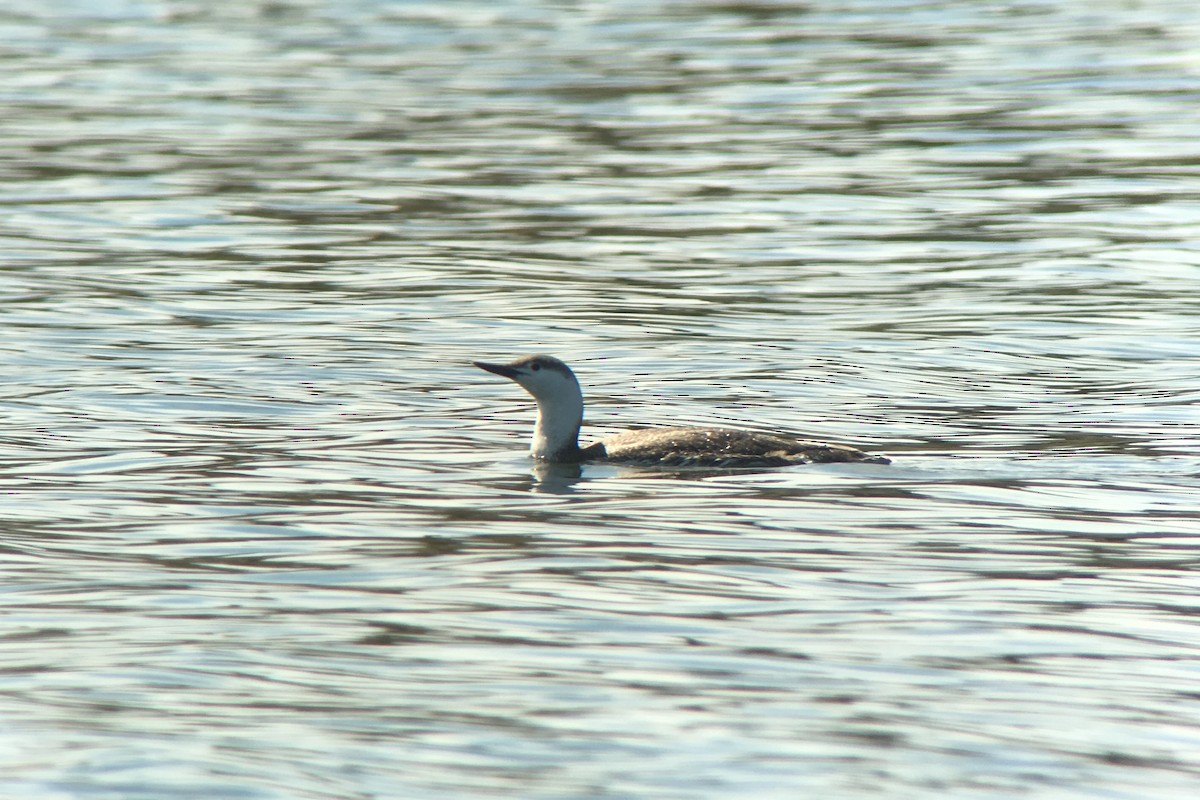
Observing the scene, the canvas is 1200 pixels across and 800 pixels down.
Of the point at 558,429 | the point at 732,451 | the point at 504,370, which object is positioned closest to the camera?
the point at 732,451

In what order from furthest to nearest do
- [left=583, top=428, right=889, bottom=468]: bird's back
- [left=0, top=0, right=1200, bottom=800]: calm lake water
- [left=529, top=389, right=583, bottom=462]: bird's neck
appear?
[left=529, top=389, right=583, bottom=462]: bird's neck < [left=583, top=428, right=889, bottom=468]: bird's back < [left=0, top=0, right=1200, bottom=800]: calm lake water

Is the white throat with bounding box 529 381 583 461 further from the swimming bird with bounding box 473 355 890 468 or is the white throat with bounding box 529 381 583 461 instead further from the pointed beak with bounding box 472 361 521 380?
the pointed beak with bounding box 472 361 521 380

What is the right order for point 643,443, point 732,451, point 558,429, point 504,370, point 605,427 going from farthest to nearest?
point 605,427 < point 504,370 < point 558,429 < point 643,443 < point 732,451

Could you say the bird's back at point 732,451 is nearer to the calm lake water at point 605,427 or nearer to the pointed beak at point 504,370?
the calm lake water at point 605,427

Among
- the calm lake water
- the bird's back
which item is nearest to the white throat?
the calm lake water

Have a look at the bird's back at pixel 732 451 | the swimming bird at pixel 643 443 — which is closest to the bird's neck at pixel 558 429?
the swimming bird at pixel 643 443

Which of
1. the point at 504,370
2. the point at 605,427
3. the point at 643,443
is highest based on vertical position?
the point at 504,370

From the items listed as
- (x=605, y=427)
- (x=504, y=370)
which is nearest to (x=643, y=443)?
(x=504, y=370)

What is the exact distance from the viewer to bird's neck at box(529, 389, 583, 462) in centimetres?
1397

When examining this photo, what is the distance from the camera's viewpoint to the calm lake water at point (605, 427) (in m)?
8.47

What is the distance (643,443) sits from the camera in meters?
13.8

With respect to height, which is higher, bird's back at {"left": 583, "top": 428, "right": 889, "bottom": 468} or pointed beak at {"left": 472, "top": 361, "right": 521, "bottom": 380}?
pointed beak at {"left": 472, "top": 361, "right": 521, "bottom": 380}

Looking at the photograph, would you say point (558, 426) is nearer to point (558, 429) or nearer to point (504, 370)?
point (558, 429)

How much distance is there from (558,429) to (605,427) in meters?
1.61
